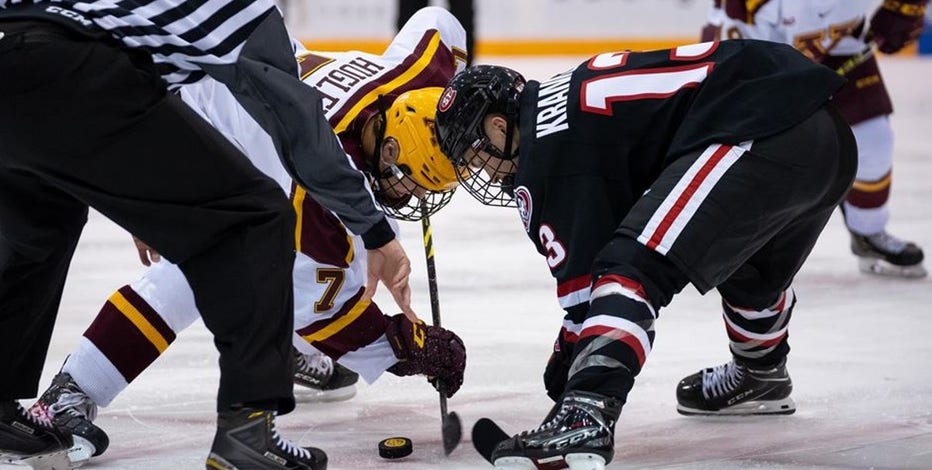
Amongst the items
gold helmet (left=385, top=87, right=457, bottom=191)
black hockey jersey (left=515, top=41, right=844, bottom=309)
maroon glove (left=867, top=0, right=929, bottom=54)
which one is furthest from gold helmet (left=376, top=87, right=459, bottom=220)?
maroon glove (left=867, top=0, right=929, bottom=54)

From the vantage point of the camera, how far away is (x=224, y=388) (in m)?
2.10

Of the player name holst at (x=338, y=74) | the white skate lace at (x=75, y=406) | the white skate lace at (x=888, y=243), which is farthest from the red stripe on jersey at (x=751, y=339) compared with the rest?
the white skate lace at (x=888, y=243)

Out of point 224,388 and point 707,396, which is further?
point 707,396

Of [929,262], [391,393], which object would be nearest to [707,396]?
[391,393]

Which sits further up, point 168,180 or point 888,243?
point 168,180

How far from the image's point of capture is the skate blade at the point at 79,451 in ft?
8.03

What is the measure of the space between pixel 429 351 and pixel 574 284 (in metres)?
0.47

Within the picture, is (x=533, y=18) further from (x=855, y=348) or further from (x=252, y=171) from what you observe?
(x=252, y=171)

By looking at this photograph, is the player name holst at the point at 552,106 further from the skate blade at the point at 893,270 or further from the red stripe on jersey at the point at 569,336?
the skate blade at the point at 893,270

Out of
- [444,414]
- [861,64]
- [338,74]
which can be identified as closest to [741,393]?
[444,414]

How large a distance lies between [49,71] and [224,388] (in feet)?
1.59

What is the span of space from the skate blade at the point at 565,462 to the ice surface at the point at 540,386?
0.76ft

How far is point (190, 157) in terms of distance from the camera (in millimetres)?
2035

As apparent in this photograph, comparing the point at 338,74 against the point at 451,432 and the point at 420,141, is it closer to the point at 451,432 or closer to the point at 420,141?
the point at 420,141
